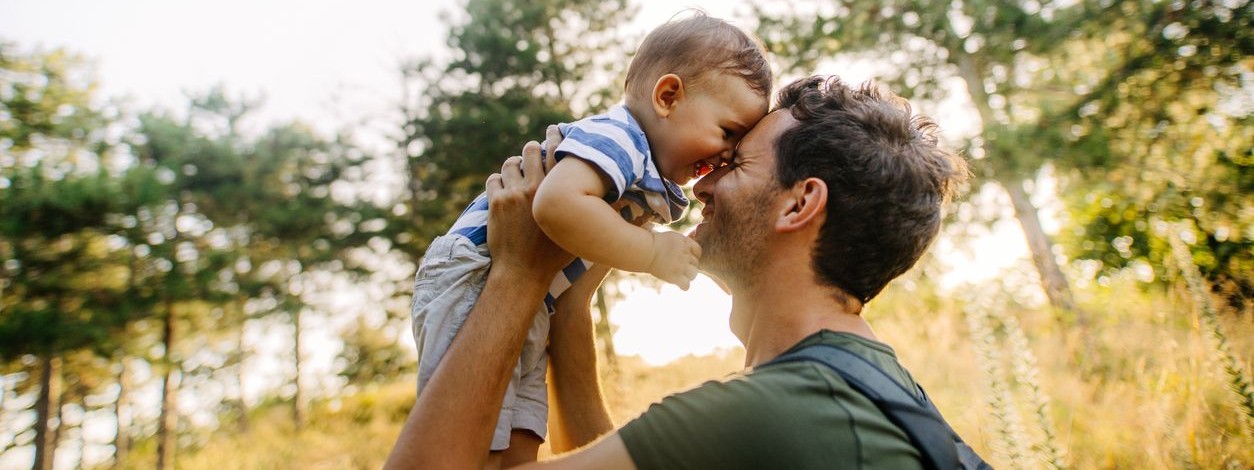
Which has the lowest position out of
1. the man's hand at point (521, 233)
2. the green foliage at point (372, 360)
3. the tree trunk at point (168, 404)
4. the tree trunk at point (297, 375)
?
the green foliage at point (372, 360)

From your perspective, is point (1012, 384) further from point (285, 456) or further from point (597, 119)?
point (285, 456)

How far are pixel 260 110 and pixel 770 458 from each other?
Answer: 84.2 ft

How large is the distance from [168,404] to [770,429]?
22.7 m

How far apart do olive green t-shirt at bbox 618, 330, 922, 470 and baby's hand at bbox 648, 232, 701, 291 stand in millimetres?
497

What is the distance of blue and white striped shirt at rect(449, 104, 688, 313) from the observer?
1.77 m

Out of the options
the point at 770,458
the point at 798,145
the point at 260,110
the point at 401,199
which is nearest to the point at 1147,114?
the point at 798,145

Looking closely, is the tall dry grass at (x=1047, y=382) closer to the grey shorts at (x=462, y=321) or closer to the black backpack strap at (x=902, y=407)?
the grey shorts at (x=462, y=321)

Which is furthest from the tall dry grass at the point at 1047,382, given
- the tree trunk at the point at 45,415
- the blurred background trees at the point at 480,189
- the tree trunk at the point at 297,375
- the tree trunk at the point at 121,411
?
the tree trunk at the point at 121,411

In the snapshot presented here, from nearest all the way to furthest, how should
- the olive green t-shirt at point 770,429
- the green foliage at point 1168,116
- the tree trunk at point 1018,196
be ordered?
the olive green t-shirt at point 770,429 → the green foliage at point 1168,116 → the tree trunk at point 1018,196

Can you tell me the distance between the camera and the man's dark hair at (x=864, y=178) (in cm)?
190

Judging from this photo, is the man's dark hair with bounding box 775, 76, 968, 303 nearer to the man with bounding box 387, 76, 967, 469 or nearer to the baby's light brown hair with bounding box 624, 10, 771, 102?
the man with bounding box 387, 76, 967, 469

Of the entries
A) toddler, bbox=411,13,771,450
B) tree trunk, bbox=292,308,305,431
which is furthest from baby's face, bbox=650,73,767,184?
tree trunk, bbox=292,308,305,431

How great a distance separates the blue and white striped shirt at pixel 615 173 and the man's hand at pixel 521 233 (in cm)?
9

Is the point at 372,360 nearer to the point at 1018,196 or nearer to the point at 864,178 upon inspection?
the point at 1018,196
